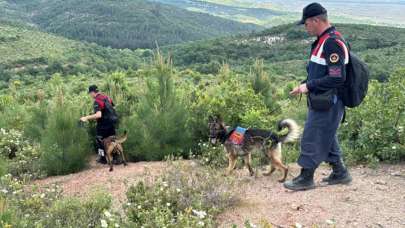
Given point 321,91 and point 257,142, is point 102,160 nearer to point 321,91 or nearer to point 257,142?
point 257,142

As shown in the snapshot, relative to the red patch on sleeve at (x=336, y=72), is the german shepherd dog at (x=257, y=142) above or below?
below

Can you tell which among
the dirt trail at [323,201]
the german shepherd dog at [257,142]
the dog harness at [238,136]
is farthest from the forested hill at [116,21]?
the dirt trail at [323,201]

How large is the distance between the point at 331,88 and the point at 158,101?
12.8ft

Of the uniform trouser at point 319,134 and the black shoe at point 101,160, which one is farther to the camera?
the black shoe at point 101,160

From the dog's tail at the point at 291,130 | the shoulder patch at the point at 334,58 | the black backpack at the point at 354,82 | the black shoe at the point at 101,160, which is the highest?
the shoulder patch at the point at 334,58

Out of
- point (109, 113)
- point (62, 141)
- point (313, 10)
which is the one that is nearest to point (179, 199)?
point (313, 10)

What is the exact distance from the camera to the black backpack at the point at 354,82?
5.21 meters

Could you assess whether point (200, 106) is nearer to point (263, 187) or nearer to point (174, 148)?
point (174, 148)

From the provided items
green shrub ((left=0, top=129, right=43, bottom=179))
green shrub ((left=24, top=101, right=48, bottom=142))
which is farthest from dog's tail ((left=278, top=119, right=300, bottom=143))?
green shrub ((left=24, top=101, right=48, bottom=142))

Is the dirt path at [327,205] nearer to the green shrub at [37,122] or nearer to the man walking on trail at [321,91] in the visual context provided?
the man walking on trail at [321,91]

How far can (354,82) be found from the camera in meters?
5.24

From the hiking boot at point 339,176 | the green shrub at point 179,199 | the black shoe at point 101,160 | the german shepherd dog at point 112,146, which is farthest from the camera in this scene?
the black shoe at point 101,160

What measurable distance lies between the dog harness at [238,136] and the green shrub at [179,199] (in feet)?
2.77

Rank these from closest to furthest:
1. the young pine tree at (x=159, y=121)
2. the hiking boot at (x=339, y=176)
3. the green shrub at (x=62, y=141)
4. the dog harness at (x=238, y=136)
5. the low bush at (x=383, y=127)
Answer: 1. the hiking boot at (x=339, y=176)
2. the dog harness at (x=238, y=136)
3. the low bush at (x=383, y=127)
4. the green shrub at (x=62, y=141)
5. the young pine tree at (x=159, y=121)
